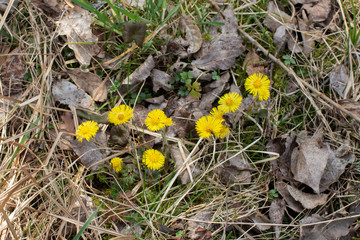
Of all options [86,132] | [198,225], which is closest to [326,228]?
[198,225]

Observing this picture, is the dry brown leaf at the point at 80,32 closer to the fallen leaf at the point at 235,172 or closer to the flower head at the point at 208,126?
the flower head at the point at 208,126

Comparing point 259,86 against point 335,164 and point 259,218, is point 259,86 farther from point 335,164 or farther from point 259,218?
point 259,218

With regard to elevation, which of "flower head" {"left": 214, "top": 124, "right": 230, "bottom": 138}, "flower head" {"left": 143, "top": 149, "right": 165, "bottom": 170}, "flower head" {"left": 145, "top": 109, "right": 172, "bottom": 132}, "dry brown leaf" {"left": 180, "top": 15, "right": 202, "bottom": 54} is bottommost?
"flower head" {"left": 143, "top": 149, "right": 165, "bottom": 170}

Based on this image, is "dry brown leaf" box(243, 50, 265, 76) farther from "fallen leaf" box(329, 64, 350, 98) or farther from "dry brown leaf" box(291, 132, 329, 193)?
"dry brown leaf" box(291, 132, 329, 193)

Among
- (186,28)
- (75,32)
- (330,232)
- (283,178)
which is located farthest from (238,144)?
(75,32)

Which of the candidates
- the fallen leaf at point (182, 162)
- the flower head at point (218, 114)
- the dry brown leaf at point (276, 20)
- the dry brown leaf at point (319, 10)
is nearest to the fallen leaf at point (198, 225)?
the fallen leaf at point (182, 162)

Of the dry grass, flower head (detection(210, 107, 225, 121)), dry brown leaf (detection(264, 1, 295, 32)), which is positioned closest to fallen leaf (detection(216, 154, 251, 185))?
the dry grass

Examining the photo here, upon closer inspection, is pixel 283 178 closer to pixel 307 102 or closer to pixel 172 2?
pixel 307 102
